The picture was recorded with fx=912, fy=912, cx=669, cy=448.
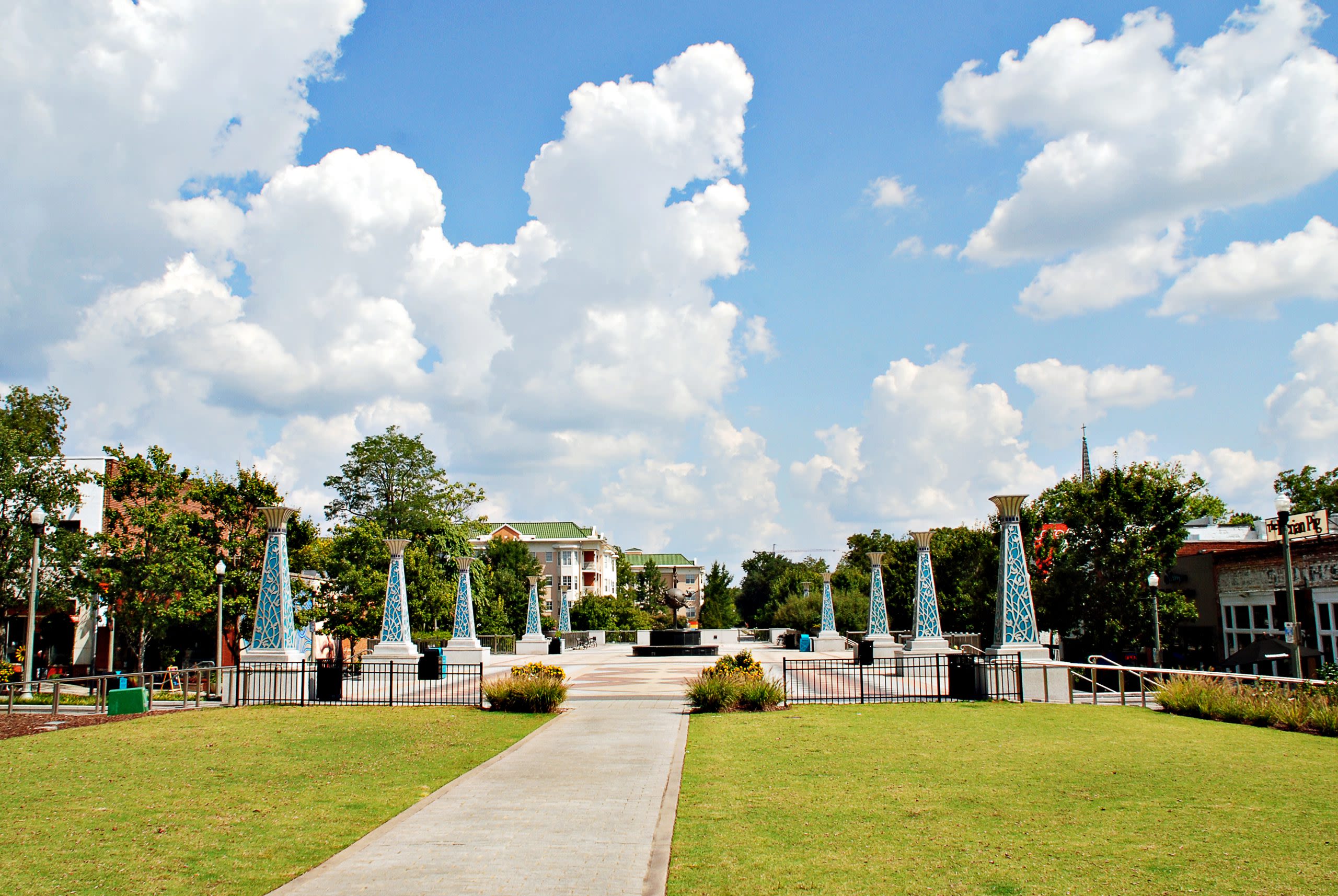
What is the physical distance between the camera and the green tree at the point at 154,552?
104ft

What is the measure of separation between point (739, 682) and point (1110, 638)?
23.2 metres

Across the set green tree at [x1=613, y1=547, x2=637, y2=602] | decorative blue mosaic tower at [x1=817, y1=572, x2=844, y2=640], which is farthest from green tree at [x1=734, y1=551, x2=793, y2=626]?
decorative blue mosaic tower at [x1=817, y1=572, x2=844, y2=640]

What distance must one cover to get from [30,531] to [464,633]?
14.6 metres

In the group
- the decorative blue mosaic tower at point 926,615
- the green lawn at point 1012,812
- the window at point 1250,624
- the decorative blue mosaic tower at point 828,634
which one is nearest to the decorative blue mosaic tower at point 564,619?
the decorative blue mosaic tower at point 828,634

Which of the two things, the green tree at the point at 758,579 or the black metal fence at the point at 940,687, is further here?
the green tree at the point at 758,579

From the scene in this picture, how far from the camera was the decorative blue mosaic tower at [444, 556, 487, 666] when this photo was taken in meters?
31.9

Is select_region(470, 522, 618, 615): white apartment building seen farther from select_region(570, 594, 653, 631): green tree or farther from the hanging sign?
the hanging sign

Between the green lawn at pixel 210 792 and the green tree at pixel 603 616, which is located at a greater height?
the green lawn at pixel 210 792

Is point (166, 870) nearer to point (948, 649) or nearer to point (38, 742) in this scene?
point (38, 742)

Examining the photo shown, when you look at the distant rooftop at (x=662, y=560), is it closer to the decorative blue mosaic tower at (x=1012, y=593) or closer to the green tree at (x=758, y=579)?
the green tree at (x=758, y=579)

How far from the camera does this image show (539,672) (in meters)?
19.2

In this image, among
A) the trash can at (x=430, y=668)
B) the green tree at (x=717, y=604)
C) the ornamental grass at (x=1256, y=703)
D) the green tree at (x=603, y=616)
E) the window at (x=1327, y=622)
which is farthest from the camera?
the green tree at (x=717, y=604)

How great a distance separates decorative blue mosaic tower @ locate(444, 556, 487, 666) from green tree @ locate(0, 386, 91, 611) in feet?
42.3

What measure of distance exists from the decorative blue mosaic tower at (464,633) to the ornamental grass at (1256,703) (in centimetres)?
2213
